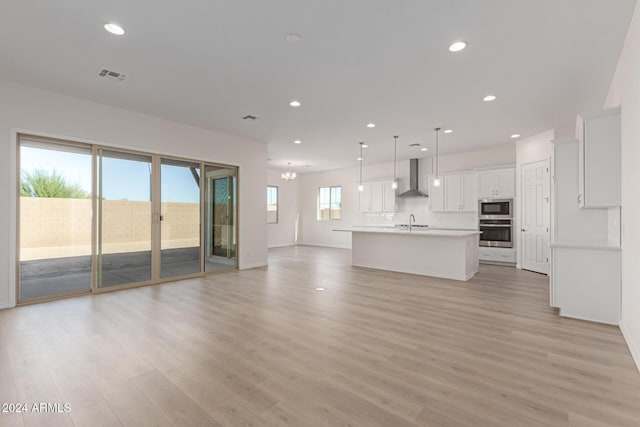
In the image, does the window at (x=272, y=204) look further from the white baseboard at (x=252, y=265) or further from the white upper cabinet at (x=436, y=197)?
the white upper cabinet at (x=436, y=197)

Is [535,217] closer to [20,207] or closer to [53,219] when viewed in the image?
[53,219]

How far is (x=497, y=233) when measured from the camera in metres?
7.26

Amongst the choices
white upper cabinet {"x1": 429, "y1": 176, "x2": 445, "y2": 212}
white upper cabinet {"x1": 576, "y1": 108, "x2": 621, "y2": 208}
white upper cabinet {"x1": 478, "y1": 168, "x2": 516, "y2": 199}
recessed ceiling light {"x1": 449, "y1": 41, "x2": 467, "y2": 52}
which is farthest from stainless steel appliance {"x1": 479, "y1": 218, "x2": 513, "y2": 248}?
recessed ceiling light {"x1": 449, "y1": 41, "x2": 467, "y2": 52}

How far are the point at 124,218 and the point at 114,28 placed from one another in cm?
326

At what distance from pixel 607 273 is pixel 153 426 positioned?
465cm

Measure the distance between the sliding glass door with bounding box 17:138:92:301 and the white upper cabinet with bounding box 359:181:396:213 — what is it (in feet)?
24.9

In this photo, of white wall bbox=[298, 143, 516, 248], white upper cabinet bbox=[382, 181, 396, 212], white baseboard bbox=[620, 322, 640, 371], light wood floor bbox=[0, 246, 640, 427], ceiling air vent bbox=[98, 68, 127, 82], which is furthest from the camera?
white upper cabinet bbox=[382, 181, 396, 212]

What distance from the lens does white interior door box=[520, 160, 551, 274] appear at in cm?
603

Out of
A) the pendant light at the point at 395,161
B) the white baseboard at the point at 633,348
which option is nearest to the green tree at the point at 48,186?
the pendant light at the point at 395,161

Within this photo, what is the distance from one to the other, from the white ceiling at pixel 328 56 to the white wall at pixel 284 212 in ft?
20.3

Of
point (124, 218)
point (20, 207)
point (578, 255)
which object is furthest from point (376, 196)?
point (20, 207)

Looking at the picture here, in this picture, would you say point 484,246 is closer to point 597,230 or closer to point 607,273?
point 597,230

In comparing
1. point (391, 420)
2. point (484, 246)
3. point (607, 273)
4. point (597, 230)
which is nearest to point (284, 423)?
point (391, 420)

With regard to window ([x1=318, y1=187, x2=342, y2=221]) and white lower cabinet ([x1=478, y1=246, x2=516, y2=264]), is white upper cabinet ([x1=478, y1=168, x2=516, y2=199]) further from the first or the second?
window ([x1=318, y1=187, x2=342, y2=221])
